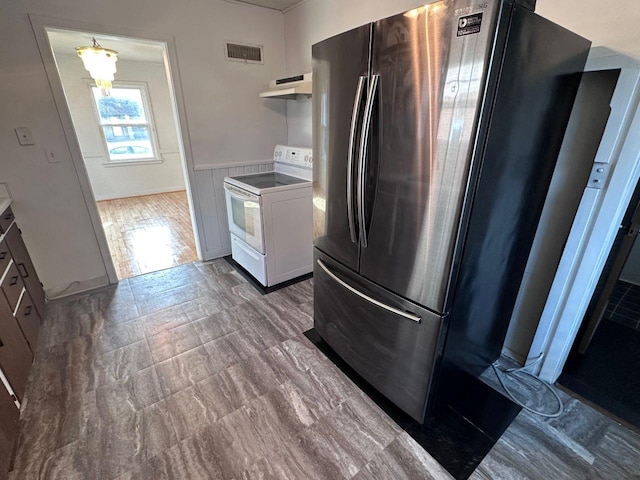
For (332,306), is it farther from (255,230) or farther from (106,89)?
(106,89)

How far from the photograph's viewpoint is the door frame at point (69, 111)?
211 centimetres

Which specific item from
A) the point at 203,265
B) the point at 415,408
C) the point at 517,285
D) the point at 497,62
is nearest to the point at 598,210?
the point at 517,285

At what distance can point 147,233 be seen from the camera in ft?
13.4

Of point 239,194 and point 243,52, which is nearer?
point 239,194

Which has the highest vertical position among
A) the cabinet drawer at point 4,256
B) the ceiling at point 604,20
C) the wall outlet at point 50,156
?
the ceiling at point 604,20

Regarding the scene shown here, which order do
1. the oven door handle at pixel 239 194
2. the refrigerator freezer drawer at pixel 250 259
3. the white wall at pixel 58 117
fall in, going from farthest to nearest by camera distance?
the refrigerator freezer drawer at pixel 250 259
the oven door handle at pixel 239 194
the white wall at pixel 58 117

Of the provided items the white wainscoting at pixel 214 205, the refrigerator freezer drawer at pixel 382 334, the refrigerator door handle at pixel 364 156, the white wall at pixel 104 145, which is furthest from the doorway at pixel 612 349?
the white wall at pixel 104 145

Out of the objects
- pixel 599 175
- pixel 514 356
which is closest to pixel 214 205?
pixel 514 356

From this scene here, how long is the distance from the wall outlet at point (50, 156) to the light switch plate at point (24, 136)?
96 millimetres

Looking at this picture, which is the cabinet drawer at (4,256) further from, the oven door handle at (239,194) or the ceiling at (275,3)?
the ceiling at (275,3)

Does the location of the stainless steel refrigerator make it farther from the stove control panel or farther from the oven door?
the stove control panel

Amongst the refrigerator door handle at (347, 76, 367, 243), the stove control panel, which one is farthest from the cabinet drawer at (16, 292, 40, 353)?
the stove control panel

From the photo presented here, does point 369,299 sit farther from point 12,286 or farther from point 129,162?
point 129,162

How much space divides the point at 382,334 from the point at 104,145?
6431 millimetres
